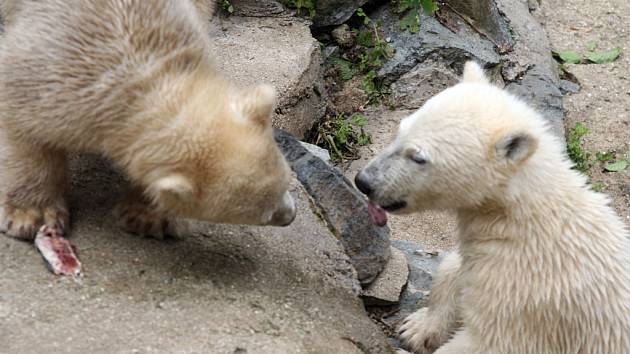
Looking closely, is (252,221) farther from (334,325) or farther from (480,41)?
(480,41)

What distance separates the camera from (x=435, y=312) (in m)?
5.24

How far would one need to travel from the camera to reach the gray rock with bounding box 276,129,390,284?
5570mm

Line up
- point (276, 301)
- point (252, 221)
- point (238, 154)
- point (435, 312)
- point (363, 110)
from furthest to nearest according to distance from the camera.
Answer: point (363, 110), point (435, 312), point (276, 301), point (252, 221), point (238, 154)

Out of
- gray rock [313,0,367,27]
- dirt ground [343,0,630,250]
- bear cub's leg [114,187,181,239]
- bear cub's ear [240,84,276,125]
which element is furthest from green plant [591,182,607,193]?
bear cub's ear [240,84,276,125]

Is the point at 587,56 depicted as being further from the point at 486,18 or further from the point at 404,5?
the point at 404,5

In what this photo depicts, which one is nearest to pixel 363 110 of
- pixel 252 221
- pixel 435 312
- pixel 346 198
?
pixel 346 198

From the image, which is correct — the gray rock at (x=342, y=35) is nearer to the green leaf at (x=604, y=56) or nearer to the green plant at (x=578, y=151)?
the green plant at (x=578, y=151)

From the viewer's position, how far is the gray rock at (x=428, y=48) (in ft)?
30.2

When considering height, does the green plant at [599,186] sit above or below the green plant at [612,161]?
below

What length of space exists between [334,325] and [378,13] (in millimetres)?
5538

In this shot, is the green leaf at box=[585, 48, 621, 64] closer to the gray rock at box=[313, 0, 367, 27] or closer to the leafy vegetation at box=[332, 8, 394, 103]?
the leafy vegetation at box=[332, 8, 394, 103]

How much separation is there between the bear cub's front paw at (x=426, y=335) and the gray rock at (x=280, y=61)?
9.26ft

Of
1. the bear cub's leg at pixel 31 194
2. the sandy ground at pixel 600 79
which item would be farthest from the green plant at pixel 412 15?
the bear cub's leg at pixel 31 194

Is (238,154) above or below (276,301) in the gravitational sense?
above
